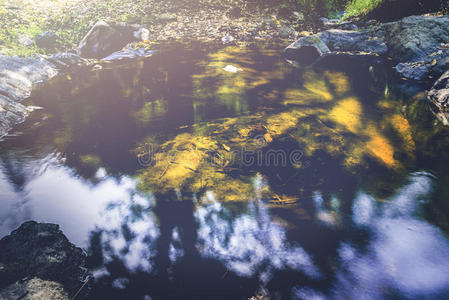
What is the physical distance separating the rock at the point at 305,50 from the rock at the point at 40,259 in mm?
8666

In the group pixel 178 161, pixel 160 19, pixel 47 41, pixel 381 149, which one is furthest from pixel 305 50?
pixel 47 41

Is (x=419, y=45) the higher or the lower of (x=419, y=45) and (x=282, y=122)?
the higher

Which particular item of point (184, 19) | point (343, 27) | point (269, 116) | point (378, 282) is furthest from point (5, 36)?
point (343, 27)

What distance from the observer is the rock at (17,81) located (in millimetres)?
4977

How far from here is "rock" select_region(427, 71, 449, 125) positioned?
480 cm

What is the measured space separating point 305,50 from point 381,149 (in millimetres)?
5992

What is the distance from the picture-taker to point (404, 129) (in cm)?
447

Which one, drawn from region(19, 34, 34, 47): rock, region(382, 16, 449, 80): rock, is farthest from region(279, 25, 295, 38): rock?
region(19, 34, 34, 47): rock

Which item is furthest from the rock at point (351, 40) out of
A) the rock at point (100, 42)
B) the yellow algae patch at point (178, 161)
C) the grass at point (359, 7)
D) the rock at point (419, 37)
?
the rock at point (100, 42)

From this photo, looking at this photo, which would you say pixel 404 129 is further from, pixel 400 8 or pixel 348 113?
pixel 400 8

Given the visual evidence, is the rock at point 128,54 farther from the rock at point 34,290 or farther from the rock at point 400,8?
the rock at point 400,8

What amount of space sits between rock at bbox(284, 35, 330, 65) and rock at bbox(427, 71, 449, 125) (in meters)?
4.00

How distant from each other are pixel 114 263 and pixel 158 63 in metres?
7.50

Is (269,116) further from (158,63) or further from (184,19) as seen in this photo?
(184,19)
